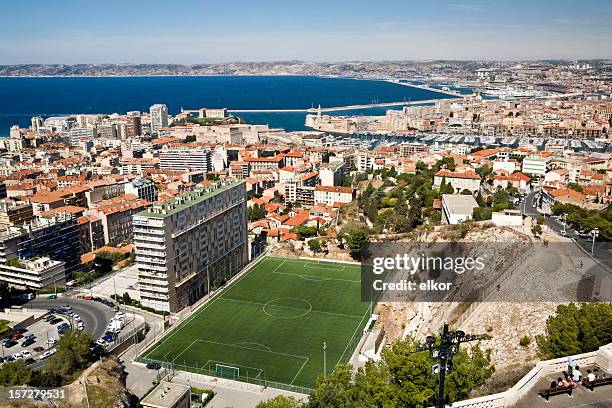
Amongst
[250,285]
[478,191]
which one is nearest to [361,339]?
[250,285]

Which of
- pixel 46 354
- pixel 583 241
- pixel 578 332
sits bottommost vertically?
pixel 46 354

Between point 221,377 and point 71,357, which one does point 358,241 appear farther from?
point 71,357

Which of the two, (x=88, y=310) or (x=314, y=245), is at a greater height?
(x=314, y=245)

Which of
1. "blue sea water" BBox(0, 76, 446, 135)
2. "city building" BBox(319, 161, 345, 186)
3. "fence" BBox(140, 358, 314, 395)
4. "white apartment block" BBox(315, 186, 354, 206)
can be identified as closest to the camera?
"fence" BBox(140, 358, 314, 395)

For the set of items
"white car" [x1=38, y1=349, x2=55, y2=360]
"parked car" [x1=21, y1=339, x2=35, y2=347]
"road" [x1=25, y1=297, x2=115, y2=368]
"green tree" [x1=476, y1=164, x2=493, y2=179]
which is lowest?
"road" [x1=25, y1=297, x2=115, y2=368]

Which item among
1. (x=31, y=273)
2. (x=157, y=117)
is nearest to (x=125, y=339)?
(x=31, y=273)

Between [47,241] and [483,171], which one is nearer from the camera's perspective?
[47,241]

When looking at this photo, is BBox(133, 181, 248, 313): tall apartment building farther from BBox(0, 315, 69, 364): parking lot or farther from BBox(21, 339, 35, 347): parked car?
BBox(21, 339, 35, 347): parked car

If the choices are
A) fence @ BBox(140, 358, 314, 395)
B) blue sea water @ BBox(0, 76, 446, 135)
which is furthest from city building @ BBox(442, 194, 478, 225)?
blue sea water @ BBox(0, 76, 446, 135)
